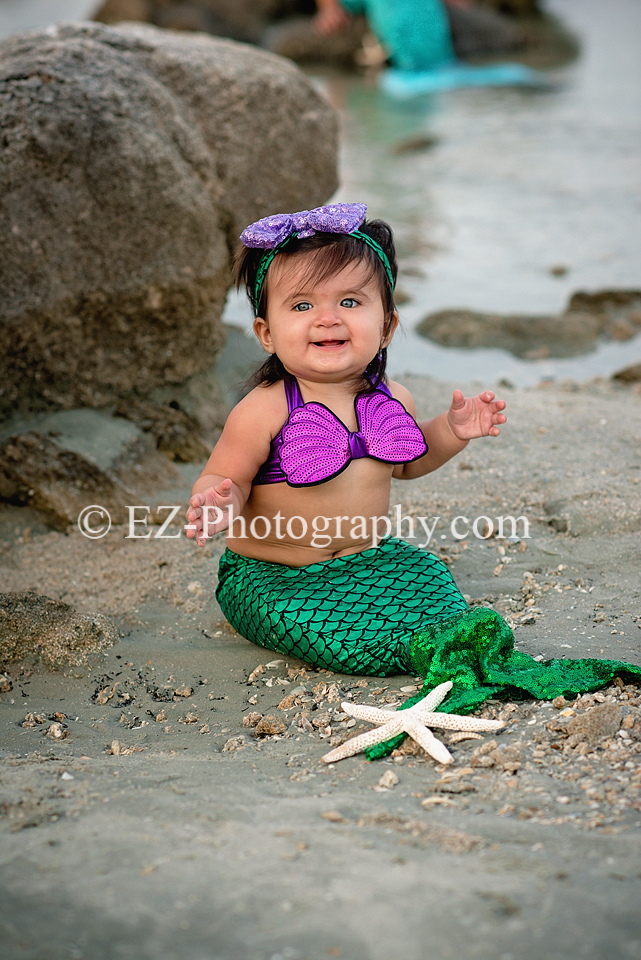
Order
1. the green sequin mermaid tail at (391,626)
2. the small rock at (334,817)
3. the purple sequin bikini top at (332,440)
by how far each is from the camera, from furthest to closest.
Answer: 1. the purple sequin bikini top at (332,440)
2. the green sequin mermaid tail at (391,626)
3. the small rock at (334,817)

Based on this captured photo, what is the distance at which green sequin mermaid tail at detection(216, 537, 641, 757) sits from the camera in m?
2.54

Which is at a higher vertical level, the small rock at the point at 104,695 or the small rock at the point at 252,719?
the small rock at the point at 252,719

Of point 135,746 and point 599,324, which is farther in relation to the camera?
point 599,324

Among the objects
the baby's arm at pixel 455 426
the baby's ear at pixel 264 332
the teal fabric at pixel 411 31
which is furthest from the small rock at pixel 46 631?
the teal fabric at pixel 411 31

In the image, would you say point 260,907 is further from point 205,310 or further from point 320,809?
point 205,310

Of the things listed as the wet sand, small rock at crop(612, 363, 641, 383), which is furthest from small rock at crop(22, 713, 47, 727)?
small rock at crop(612, 363, 641, 383)

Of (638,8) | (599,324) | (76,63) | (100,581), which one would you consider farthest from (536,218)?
(638,8)

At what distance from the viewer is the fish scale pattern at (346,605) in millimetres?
2816

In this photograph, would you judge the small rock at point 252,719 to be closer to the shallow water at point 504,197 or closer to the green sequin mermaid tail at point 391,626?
the green sequin mermaid tail at point 391,626

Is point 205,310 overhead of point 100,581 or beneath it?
overhead

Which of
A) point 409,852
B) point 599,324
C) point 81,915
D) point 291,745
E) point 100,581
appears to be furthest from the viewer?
point 599,324

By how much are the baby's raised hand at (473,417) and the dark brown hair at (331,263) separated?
0.94ft

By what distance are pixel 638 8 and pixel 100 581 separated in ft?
82.5

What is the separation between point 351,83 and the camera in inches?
687
